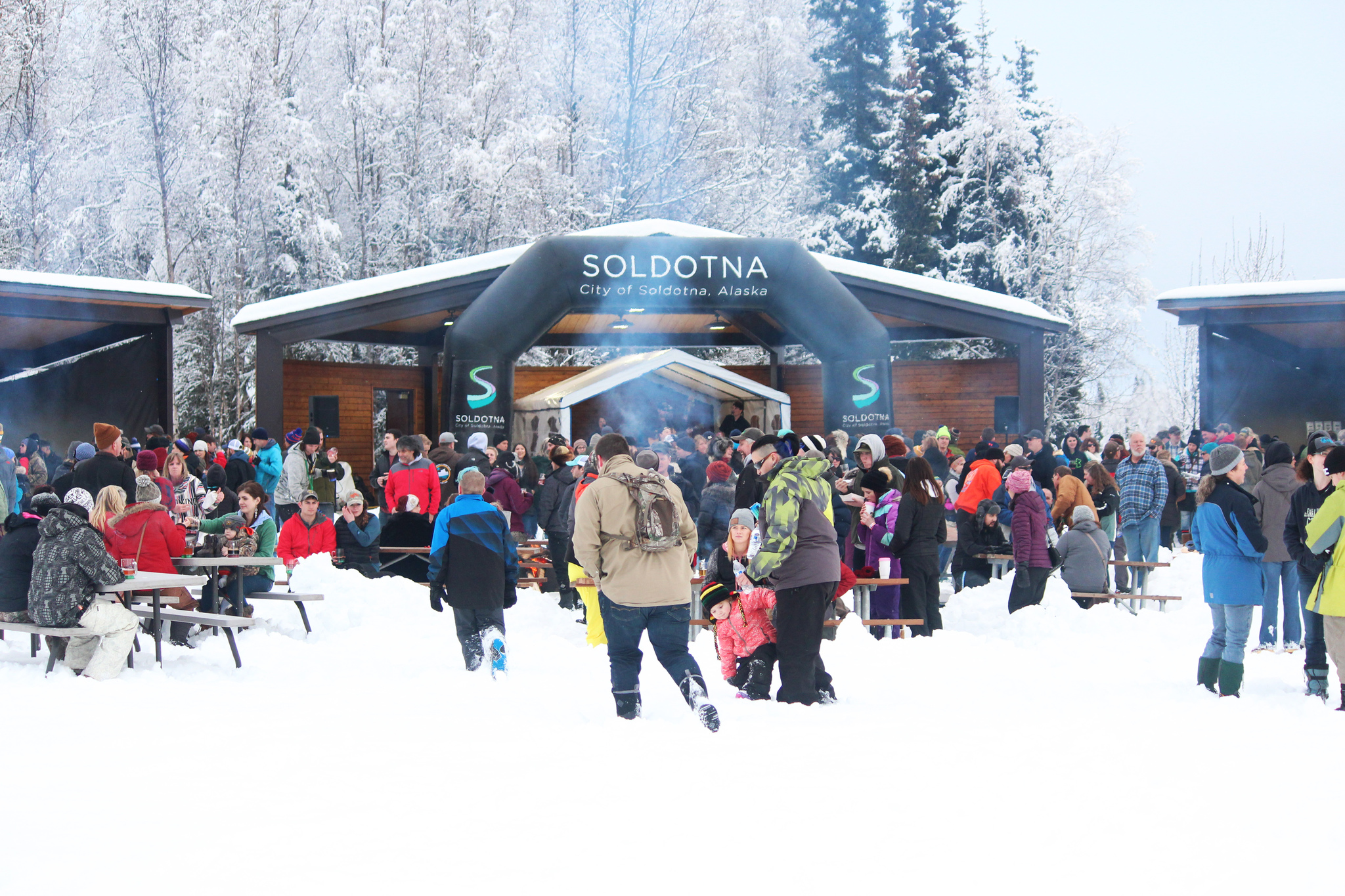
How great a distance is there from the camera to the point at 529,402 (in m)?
19.5

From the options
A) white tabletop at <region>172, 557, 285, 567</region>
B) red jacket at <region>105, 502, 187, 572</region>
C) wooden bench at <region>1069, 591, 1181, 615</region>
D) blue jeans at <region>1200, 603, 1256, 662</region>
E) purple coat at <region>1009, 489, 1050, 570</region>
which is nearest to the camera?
blue jeans at <region>1200, 603, 1256, 662</region>

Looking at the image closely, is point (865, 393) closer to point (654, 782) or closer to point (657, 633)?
→ point (657, 633)

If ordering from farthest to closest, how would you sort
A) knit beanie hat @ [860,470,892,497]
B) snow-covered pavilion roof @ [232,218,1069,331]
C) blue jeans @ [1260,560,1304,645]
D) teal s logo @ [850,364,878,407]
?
snow-covered pavilion roof @ [232,218,1069,331]
teal s logo @ [850,364,878,407]
knit beanie hat @ [860,470,892,497]
blue jeans @ [1260,560,1304,645]

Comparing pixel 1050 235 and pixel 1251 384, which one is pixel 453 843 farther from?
pixel 1050 235

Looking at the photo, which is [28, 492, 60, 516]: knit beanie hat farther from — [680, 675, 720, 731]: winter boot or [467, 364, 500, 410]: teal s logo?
[467, 364, 500, 410]: teal s logo

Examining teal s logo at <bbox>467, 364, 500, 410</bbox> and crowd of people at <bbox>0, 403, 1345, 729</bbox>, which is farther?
teal s logo at <bbox>467, 364, 500, 410</bbox>

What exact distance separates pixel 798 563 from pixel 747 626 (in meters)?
0.58

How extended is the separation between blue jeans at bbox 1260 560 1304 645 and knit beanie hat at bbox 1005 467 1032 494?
1.70 m

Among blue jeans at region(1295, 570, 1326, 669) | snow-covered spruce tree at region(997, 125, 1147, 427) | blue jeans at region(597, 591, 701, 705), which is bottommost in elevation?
blue jeans at region(1295, 570, 1326, 669)

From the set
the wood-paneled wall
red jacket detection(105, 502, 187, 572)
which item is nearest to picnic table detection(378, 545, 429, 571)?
red jacket detection(105, 502, 187, 572)

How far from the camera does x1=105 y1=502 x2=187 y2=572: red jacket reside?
7.58 m

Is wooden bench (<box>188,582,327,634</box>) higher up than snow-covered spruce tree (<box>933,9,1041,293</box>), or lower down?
lower down

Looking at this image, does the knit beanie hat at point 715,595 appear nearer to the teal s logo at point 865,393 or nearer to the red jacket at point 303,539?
the red jacket at point 303,539

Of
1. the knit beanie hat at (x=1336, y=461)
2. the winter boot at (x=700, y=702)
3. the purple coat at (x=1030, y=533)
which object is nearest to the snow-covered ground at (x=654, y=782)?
the winter boot at (x=700, y=702)
